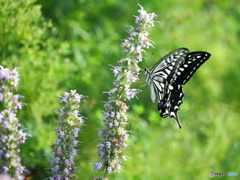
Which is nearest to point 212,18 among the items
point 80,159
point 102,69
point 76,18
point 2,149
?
point 102,69

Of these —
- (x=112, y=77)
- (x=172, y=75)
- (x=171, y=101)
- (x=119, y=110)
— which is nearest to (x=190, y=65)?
(x=172, y=75)

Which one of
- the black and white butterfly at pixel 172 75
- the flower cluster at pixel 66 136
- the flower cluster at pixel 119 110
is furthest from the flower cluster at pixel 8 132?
the black and white butterfly at pixel 172 75

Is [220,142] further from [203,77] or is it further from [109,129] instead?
[109,129]

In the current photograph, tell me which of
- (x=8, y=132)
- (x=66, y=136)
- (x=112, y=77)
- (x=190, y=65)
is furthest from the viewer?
(x=112, y=77)

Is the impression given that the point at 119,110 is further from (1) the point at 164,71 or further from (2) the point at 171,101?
(2) the point at 171,101

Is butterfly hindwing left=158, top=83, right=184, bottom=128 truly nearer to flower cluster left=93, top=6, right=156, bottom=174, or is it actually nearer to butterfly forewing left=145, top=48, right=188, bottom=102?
butterfly forewing left=145, top=48, right=188, bottom=102
